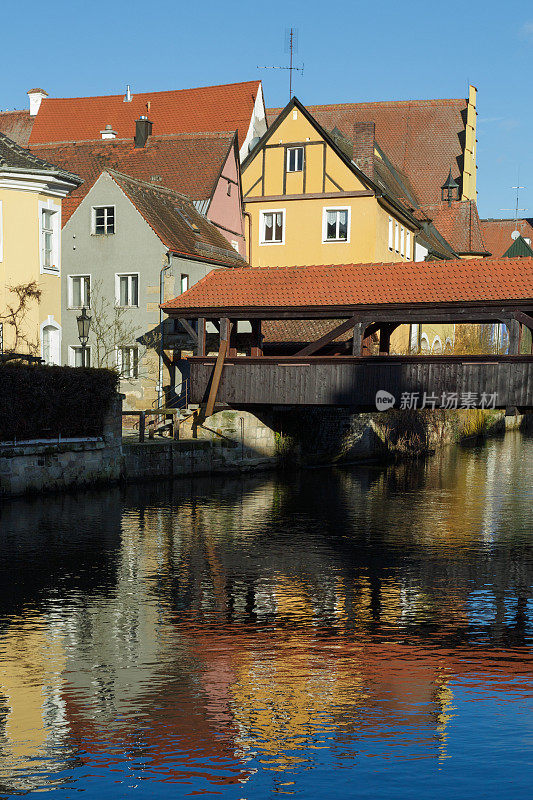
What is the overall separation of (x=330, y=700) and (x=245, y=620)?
2.56 m

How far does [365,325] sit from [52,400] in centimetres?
724

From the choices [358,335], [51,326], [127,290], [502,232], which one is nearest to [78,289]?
[127,290]

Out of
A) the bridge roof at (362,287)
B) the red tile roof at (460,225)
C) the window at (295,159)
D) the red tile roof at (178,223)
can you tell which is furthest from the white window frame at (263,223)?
the red tile roof at (460,225)

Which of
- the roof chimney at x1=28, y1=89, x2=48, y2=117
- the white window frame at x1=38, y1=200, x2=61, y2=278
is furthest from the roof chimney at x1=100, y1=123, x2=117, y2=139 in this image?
the white window frame at x1=38, y1=200, x2=61, y2=278

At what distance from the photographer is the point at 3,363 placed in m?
18.2

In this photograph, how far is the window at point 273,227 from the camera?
1369 inches

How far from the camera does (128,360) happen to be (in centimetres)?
2941

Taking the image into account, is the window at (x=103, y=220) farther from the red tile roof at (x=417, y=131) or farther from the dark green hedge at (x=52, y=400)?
the red tile roof at (x=417, y=131)

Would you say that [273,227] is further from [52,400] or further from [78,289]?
[52,400]

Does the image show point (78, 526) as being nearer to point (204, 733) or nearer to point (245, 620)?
point (245, 620)

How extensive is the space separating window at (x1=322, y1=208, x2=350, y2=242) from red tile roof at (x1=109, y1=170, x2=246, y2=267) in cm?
318

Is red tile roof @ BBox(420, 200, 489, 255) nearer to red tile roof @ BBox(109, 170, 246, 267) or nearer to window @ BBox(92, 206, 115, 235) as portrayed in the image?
red tile roof @ BBox(109, 170, 246, 267)

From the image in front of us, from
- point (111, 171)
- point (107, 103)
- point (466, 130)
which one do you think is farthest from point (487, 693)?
point (466, 130)

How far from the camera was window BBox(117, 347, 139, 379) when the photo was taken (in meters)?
29.2
